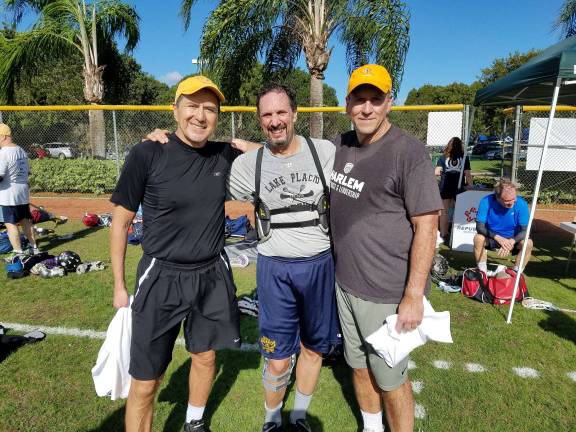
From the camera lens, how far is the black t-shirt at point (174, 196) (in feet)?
7.06

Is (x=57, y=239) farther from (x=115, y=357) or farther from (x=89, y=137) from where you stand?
(x=89, y=137)

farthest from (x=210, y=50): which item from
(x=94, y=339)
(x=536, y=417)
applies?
(x=536, y=417)

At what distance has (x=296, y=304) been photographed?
2.37m

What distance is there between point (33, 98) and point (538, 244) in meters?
32.4

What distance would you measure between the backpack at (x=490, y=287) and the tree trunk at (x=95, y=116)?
12.0 metres

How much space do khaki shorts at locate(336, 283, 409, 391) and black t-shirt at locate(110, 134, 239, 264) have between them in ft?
2.83

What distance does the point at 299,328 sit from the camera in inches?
97.1

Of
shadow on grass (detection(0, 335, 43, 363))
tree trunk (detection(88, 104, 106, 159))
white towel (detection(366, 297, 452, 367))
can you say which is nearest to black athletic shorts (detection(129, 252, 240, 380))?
white towel (detection(366, 297, 452, 367))

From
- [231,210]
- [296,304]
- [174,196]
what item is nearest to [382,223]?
[296,304]

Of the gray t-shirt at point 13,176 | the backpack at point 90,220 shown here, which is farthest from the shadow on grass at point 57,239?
the gray t-shirt at point 13,176

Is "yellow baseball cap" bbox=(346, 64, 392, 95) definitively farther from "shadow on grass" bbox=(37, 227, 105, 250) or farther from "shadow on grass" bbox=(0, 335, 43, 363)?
"shadow on grass" bbox=(37, 227, 105, 250)

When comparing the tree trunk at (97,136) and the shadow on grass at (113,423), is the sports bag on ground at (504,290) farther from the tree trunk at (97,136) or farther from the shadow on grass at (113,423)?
the tree trunk at (97,136)

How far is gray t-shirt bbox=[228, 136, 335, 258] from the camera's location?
88.7 inches

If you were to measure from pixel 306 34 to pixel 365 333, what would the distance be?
10539 millimetres
